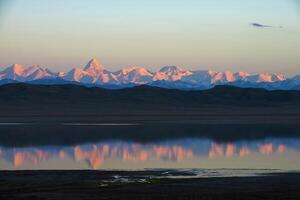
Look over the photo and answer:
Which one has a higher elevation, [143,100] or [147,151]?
[143,100]

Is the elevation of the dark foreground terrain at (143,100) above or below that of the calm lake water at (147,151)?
above

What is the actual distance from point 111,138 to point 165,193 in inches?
895

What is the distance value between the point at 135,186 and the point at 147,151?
1236 cm

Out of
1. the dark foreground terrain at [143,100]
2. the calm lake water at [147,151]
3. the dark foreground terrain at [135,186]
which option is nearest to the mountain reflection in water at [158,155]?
the calm lake water at [147,151]

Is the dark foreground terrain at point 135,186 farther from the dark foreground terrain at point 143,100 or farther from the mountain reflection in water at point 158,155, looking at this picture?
the dark foreground terrain at point 143,100

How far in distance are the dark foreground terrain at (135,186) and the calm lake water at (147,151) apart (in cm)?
303

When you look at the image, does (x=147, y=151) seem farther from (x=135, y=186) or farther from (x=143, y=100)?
(x=143, y=100)

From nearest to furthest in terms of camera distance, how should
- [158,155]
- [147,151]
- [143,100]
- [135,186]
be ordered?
[135,186] → [158,155] → [147,151] → [143,100]

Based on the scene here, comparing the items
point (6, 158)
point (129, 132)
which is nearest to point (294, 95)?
point (129, 132)

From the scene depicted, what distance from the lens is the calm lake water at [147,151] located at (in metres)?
27.5

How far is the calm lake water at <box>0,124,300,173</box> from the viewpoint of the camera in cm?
2747

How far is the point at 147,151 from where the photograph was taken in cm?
3284

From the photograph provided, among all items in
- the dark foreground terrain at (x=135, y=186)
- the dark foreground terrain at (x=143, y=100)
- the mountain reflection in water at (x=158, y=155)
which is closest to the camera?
the dark foreground terrain at (x=135, y=186)

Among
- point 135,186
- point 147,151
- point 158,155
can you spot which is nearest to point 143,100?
point 147,151
